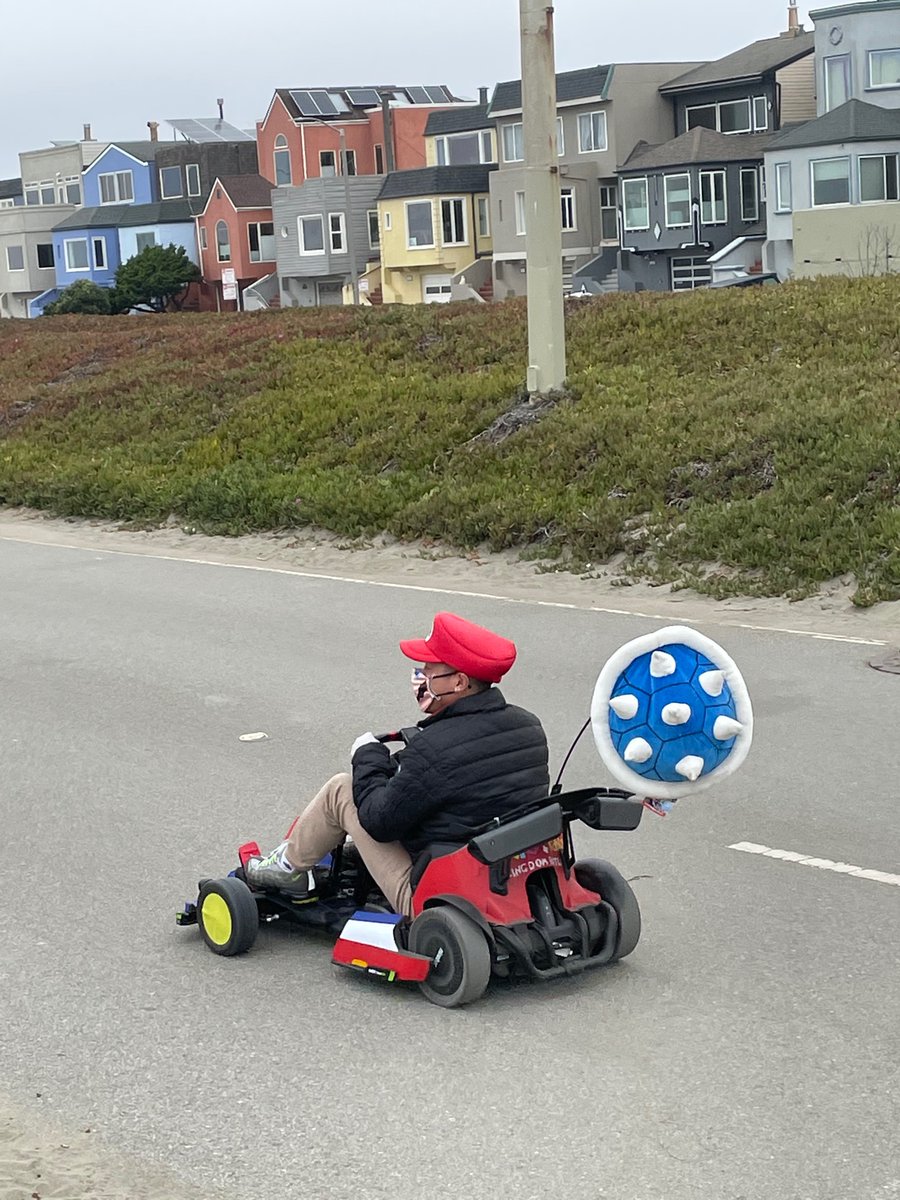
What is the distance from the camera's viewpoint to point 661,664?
17.1ft

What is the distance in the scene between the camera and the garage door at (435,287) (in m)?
72.7

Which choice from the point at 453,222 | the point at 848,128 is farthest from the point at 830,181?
the point at 453,222

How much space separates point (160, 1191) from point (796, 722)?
5.59 m

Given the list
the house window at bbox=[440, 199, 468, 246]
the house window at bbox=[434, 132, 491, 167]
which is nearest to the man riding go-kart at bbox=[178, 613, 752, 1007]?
the house window at bbox=[440, 199, 468, 246]

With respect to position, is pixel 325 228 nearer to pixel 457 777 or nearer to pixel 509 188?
pixel 509 188

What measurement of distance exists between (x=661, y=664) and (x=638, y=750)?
0.89 ft

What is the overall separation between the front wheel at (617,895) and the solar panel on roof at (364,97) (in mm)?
82759

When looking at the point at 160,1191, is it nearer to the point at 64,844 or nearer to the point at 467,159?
the point at 64,844

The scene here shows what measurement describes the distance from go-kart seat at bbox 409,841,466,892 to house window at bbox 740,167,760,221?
2356 inches

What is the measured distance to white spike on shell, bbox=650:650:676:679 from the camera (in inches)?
204

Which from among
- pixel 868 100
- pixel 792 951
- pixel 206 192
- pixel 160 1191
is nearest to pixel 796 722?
pixel 792 951

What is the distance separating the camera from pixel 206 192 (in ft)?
301

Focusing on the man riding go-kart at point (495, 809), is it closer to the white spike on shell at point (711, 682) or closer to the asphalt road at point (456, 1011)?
the white spike on shell at point (711, 682)

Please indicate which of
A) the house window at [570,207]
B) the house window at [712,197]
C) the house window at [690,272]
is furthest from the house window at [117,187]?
the house window at [712,197]
